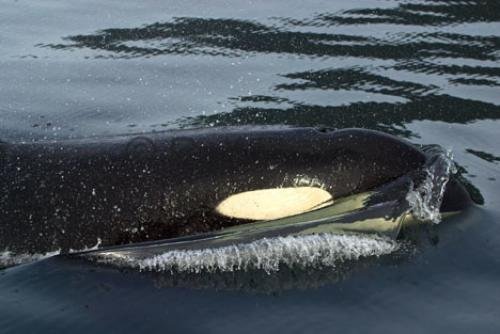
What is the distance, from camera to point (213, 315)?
255 inches

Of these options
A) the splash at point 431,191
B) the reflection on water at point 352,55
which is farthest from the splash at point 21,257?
the reflection on water at point 352,55

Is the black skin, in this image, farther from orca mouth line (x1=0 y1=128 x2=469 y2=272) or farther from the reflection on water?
the reflection on water

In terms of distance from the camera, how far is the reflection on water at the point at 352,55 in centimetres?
1080

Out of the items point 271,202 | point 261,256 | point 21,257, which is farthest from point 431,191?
point 21,257

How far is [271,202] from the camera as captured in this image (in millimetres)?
7109

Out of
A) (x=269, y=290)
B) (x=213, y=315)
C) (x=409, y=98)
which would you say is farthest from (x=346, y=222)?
(x=409, y=98)

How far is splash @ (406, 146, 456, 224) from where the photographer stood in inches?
283

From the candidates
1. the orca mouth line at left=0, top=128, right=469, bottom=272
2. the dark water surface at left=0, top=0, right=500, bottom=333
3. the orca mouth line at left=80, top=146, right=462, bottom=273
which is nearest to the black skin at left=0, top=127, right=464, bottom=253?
the orca mouth line at left=0, top=128, right=469, bottom=272

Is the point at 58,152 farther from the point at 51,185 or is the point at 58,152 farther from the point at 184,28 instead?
the point at 184,28

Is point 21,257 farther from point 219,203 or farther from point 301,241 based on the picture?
point 301,241

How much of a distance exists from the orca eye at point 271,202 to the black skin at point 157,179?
5 cm

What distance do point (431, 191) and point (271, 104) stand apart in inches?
163

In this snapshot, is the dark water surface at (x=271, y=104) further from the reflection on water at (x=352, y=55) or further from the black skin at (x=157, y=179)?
the black skin at (x=157, y=179)

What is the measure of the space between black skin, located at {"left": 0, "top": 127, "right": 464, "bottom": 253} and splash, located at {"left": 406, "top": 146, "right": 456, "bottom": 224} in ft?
0.59
